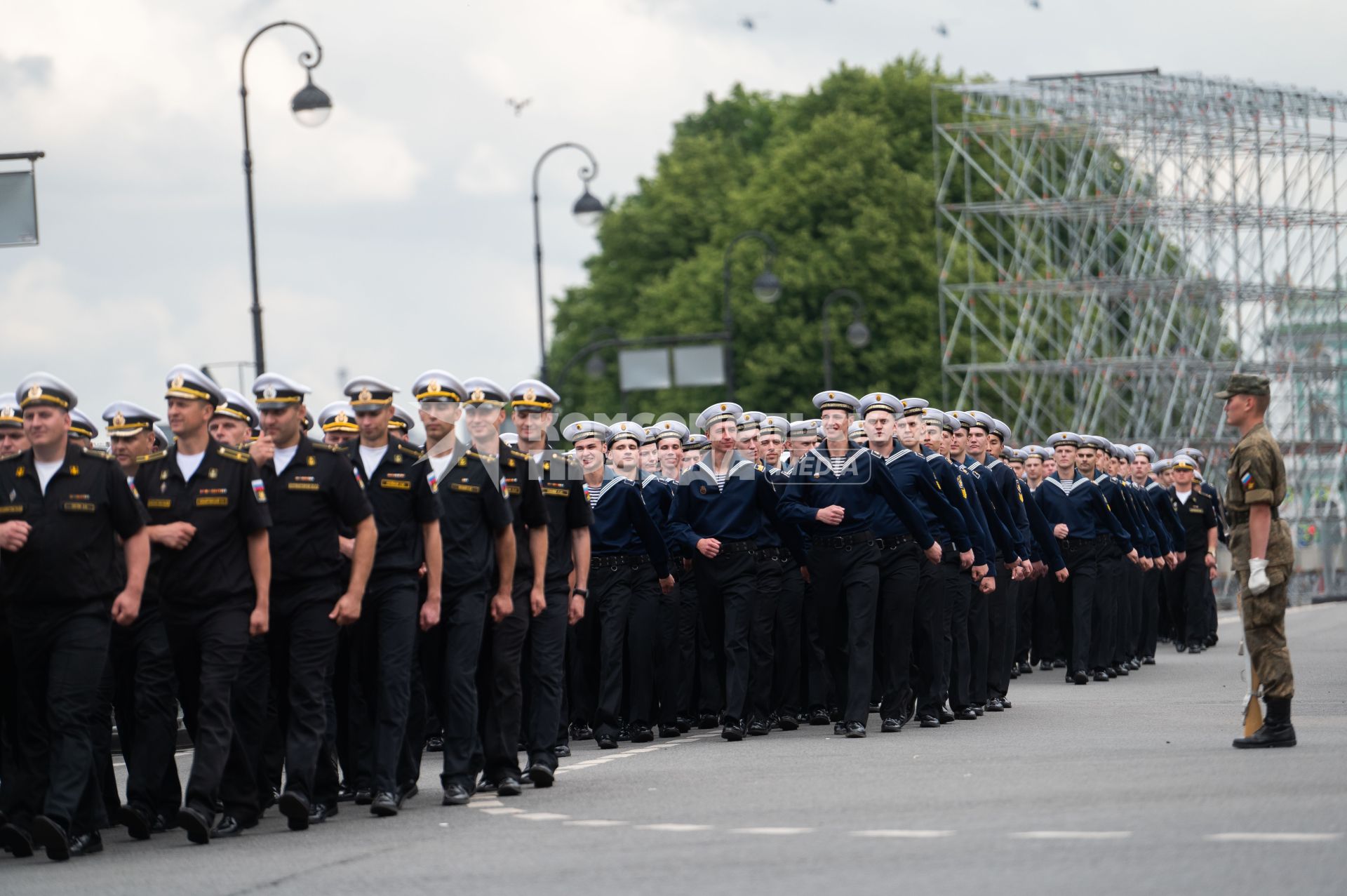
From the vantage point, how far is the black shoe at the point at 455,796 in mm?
12195

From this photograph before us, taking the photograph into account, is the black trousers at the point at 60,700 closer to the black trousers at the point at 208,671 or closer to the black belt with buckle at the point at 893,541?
the black trousers at the point at 208,671

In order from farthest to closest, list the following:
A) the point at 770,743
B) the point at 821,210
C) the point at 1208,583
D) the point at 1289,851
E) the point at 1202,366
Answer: the point at 821,210 → the point at 1202,366 → the point at 1208,583 → the point at 770,743 → the point at 1289,851

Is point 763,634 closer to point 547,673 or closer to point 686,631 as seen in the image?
point 686,631

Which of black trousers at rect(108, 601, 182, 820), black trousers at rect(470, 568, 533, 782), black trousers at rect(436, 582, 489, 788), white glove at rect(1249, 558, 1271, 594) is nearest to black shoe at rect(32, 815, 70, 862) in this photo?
black trousers at rect(108, 601, 182, 820)

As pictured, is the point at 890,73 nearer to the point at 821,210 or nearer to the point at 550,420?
the point at 821,210

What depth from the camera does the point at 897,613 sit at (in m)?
16.2

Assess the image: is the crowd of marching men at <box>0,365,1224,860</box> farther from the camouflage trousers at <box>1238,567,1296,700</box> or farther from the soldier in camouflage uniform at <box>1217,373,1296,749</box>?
the camouflage trousers at <box>1238,567,1296,700</box>

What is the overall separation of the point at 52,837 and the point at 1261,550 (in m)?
6.92

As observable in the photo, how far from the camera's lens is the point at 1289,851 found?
888 centimetres

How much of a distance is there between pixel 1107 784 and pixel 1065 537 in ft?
38.2

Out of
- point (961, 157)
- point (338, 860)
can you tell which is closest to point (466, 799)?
point (338, 860)

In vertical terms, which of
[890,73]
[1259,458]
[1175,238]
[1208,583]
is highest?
[890,73]

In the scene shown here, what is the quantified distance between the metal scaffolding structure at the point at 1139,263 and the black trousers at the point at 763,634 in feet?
120

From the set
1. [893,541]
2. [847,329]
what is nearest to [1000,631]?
[893,541]
